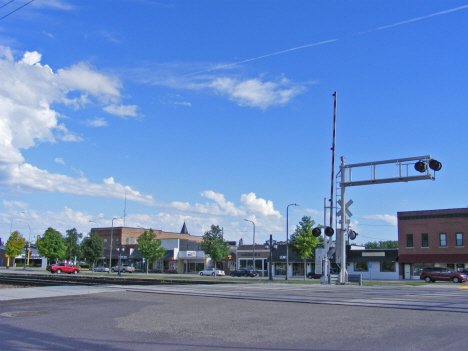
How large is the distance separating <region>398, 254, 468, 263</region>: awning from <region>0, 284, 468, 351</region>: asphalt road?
42748 mm

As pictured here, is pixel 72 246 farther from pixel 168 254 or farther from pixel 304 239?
pixel 304 239

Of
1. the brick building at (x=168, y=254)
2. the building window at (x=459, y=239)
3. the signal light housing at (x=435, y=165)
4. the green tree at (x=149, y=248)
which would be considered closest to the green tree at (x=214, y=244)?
the green tree at (x=149, y=248)

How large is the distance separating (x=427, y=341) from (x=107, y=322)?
706 cm

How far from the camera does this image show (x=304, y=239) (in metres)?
54.2

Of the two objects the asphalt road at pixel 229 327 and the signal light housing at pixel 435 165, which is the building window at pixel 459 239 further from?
the asphalt road at pixel 229 327

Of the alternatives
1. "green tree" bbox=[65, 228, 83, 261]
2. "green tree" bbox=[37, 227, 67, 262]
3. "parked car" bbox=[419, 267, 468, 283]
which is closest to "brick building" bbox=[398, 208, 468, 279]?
"parked car" bbox=[419, 267, 468, 283]

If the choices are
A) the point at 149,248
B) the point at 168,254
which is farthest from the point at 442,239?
the point at 168,254

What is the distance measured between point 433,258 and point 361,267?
10609mm

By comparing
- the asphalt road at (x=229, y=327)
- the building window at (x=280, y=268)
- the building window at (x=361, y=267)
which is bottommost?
the building window at (x=280, y=268)

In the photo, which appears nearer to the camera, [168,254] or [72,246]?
[168,254]

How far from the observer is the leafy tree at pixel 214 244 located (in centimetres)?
6812

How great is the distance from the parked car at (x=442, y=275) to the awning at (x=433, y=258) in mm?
8866

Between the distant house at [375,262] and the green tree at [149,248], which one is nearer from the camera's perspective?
the distant house at [375,262]

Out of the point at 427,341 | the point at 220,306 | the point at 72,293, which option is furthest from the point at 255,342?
the point at 72,293
